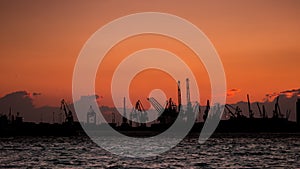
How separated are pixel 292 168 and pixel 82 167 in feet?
82.5

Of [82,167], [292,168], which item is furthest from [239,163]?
[82,167]

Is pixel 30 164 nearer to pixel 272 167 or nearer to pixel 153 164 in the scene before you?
pixel 153 164

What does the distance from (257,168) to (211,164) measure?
22.5 ft

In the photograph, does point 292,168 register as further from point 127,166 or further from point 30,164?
point 30,164

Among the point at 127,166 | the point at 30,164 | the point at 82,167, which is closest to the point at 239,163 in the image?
the point at 127,166

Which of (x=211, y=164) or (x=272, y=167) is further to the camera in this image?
(x=211, y=164)

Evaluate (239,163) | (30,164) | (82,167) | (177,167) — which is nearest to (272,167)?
(239,163)

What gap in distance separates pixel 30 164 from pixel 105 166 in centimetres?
1082

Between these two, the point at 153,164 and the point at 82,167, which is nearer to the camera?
the point at 82,167

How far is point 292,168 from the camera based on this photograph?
60344 mm

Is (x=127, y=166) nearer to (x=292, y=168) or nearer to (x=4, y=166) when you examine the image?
(x=4, y=166)

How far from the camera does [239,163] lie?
67625 millimetres

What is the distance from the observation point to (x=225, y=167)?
62469mm

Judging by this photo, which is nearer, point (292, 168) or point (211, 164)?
point (292, 168)
